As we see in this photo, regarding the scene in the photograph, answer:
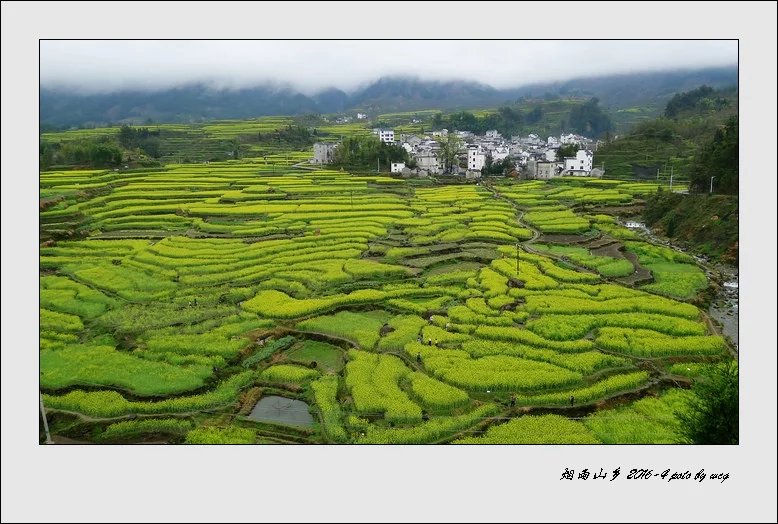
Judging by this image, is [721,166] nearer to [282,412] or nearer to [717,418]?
[717,418]

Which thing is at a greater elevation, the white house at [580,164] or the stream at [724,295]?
the white house at [580,164]

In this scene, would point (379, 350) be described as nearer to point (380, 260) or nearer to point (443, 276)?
point (443, 276)

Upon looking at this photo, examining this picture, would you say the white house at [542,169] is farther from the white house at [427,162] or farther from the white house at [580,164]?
the white house at [427,162]

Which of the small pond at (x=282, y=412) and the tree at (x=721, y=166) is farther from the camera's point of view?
the tree at (x=721, y=166)

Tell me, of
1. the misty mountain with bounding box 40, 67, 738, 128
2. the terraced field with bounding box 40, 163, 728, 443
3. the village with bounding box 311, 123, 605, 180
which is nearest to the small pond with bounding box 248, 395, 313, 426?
the terraced field with bounding box 40, 163, 728, 443

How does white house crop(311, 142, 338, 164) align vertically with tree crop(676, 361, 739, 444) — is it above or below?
above

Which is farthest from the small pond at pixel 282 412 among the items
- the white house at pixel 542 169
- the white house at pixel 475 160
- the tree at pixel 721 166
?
the white house at pixel 475 160

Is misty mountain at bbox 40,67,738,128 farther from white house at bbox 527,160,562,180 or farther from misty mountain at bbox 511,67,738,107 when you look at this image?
white house at bbox 527,160,562,180
